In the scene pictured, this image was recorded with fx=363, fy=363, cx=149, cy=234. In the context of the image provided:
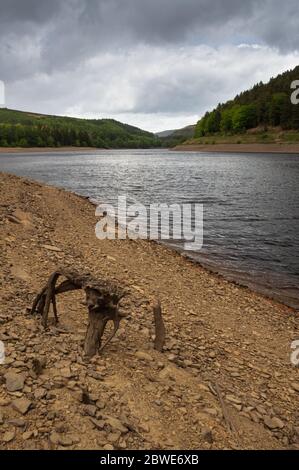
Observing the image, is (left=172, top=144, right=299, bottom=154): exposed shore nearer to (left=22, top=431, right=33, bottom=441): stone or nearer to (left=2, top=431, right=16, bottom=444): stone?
(left=22, top=431, right=33, bottom=441): stone

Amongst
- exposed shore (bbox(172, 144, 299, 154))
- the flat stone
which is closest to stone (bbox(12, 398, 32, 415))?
the flat stone

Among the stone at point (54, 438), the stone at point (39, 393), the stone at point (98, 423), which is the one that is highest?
the stone at point (39, 393)

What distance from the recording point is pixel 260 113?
146 metres

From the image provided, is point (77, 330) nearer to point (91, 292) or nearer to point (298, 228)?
point (91, 292)

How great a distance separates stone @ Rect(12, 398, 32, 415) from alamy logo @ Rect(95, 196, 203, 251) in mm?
12672

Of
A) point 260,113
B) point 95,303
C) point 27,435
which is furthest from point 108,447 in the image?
point 260,113

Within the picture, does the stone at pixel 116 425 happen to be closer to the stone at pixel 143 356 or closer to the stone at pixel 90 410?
the stone at pixel 90 410

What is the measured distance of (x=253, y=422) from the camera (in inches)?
255

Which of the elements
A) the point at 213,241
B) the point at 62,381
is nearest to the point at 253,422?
the point at 62,381

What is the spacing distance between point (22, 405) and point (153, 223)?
69.0 feet

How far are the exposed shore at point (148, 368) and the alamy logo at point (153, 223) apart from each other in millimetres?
6304

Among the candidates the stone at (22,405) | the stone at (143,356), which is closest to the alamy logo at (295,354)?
the stone at (143,356)

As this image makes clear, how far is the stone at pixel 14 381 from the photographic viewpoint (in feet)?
18.4

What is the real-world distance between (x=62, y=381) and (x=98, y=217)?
17863 mm
